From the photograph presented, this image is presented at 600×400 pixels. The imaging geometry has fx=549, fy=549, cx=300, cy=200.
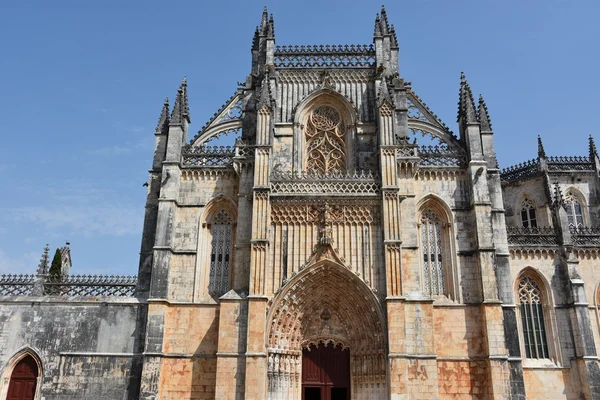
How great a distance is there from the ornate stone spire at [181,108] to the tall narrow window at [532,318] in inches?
672

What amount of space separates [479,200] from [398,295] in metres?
5.66

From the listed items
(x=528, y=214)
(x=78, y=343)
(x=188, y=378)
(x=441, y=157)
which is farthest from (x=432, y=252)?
(x=78, y=343)

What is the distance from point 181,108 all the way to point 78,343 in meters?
10.8

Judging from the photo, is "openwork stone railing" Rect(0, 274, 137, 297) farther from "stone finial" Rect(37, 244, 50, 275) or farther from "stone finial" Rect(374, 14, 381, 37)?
"stone finial" Rect(374, 14, 381, 37)

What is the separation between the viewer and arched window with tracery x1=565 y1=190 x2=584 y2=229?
102 ft

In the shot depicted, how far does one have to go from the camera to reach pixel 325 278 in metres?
21.6

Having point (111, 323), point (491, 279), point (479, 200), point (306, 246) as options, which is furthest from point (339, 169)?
point (111, 323)

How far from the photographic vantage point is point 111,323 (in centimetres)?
2158

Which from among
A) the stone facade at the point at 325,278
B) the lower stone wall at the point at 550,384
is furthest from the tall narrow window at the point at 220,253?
the lower stone wall at the point at 550,384

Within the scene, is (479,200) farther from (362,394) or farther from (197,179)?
(197,179)

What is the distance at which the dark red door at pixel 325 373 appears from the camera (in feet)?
69.9

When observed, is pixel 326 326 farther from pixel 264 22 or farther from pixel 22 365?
pixel 264 22

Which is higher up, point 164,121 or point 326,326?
point 164,121

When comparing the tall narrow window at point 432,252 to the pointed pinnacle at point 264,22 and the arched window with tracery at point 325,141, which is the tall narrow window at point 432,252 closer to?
the arched window with tracery at point 325,141
